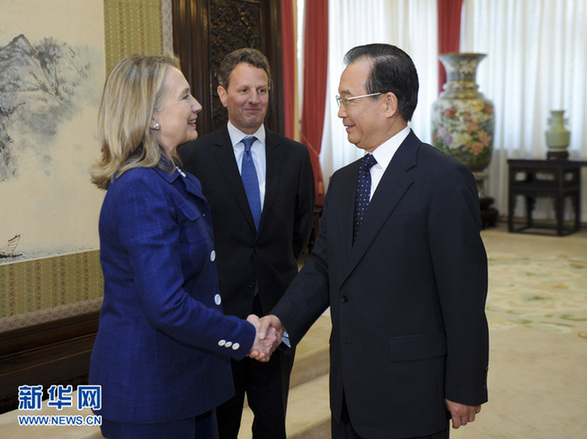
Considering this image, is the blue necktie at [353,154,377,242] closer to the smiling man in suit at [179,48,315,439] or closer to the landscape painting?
the smiling man in suit at [179,48,315,439]

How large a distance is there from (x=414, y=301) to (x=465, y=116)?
7321 mm

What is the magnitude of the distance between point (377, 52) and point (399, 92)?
0.42 ft

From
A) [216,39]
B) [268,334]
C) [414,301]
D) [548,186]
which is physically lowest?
[548,186]

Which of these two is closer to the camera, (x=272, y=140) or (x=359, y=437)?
(x=359, y=437)

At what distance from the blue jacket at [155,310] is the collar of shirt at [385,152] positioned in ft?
1.76

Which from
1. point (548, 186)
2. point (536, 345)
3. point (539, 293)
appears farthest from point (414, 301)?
point (548, 186)

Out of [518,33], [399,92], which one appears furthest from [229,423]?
[518,33]

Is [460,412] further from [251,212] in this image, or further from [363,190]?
[251,212]

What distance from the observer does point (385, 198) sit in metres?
1.93

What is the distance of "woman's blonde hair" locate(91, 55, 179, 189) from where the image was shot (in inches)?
70.0

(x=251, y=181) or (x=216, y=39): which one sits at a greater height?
(x=216, y=39)

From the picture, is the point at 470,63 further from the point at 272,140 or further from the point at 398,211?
the point at 398,211

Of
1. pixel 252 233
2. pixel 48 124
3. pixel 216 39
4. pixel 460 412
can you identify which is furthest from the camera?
pixel 216 39

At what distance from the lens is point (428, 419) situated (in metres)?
1.92
